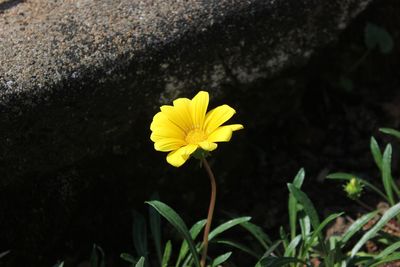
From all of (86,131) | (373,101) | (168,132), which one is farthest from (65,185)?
(373,101)

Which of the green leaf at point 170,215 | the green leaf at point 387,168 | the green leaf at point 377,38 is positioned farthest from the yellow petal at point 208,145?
the green leaf at point 377,38

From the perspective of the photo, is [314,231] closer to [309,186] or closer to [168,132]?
[309,186]

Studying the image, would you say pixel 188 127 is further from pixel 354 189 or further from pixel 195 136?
pixel 354 189

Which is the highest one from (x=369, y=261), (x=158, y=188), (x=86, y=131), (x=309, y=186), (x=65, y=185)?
(x=86, y=131)

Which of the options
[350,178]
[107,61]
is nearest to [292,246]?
[350,178]

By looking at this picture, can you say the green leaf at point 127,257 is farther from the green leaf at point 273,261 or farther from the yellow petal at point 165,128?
the yellow petal at point 165,128
